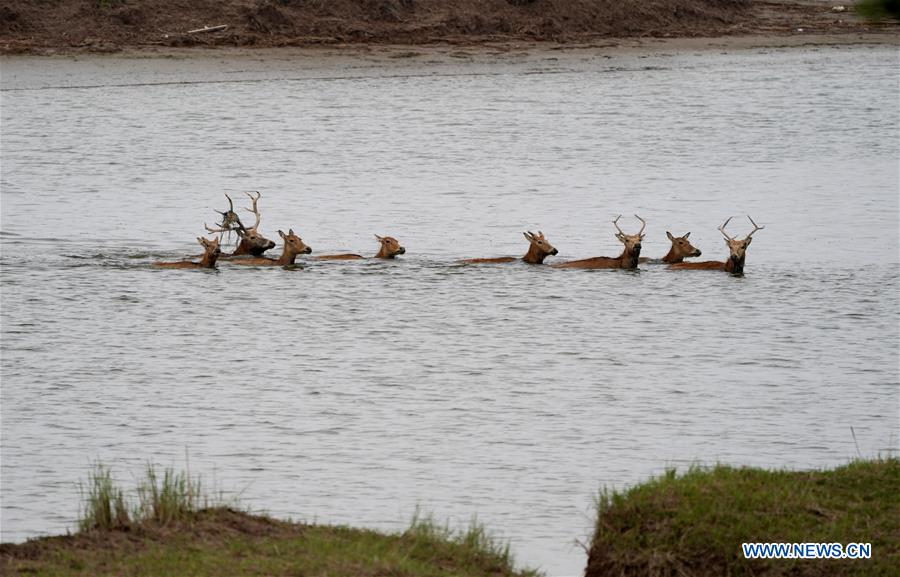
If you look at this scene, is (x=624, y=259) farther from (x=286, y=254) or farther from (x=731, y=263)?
(x=286, y=254)

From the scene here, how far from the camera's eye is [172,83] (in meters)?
32.2

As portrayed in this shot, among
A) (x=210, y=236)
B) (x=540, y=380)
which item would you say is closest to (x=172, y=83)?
(x=210, y=236)

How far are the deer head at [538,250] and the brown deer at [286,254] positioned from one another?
2781 mm

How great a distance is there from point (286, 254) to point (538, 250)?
3192 millimetres

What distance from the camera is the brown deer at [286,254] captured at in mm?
19125

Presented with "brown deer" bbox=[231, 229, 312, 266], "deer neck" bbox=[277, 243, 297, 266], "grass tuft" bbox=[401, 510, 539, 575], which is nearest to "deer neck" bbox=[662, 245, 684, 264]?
"brown deer" bbox=[231, 229, 312, 266]

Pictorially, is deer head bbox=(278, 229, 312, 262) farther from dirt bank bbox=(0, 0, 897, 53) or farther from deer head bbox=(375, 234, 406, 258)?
dirt bank bbox=(0, 0, 897, 53)

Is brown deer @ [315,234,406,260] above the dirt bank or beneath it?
beneath

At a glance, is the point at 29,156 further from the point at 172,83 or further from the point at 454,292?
the point at 454,292

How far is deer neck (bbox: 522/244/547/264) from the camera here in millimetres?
19250

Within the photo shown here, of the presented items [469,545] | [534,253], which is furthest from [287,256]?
[469,545]

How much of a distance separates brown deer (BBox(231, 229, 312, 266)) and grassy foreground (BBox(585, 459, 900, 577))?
434 inches

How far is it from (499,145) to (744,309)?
13344mm

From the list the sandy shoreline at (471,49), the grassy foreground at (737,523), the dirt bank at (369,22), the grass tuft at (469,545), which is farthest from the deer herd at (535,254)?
the dirt bank at (369,22)
